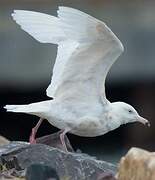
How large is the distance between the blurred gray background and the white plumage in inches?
319

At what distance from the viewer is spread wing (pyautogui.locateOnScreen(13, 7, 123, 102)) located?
9.45 metres

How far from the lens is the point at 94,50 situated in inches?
378

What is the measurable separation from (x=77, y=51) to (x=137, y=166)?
6.27ft

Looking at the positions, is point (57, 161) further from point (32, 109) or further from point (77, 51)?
point (77, 51)

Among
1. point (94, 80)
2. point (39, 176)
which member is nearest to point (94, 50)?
point (94, 80)

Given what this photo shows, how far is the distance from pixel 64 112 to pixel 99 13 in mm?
8786

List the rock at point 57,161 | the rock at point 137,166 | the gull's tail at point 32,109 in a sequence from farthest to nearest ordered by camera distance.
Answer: the gull's tail at point 32,109 < the rock at point 57,161 < the rock at point 137,166

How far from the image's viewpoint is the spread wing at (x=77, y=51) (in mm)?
9445

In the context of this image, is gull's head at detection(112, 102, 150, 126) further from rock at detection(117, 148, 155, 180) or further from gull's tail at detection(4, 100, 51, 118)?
rock at detection(117, 148, 155, 180)

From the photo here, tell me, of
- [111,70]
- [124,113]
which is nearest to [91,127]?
[124,113]

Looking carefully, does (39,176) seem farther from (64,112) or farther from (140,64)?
(140,64)

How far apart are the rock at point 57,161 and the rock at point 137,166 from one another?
66cm

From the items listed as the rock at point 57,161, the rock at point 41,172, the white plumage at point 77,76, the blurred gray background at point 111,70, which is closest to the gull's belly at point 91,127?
the white plumage at point 77,76

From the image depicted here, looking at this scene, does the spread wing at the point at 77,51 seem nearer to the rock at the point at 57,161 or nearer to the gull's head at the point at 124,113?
the gull's head at the point at 124,113
